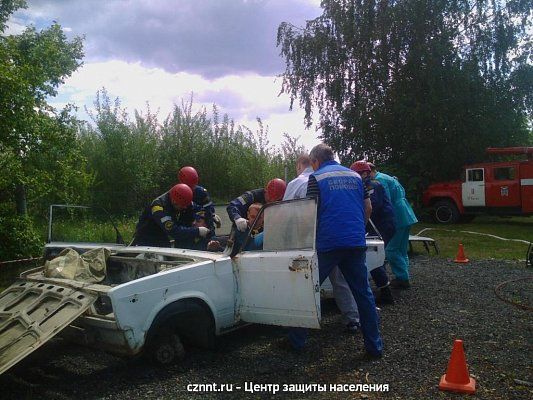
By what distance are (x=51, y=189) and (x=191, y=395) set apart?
19.5 feet

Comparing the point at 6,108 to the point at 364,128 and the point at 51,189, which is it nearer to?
the point at 51,189

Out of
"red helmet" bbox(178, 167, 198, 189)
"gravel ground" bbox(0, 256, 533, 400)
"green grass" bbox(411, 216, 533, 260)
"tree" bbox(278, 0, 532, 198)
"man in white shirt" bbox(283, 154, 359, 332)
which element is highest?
"tree" bbox(278, 0, 532, 198)

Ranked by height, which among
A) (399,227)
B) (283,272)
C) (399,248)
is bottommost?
(399,248)

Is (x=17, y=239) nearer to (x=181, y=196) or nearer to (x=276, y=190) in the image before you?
(x=181, y=196)

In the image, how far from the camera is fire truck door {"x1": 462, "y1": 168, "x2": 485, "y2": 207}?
16953 millimetres

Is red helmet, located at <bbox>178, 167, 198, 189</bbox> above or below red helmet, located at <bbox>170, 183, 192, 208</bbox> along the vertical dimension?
above

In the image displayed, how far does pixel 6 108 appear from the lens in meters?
7.30

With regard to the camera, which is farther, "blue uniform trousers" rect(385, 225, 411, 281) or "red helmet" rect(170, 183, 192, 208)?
"blue uniform trousers" rect(385, 225, 411, 281)

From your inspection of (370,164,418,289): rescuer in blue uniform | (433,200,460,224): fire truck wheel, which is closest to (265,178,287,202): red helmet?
(370,164,418,289): rescuer in blue uniform

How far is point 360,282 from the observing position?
4.43m

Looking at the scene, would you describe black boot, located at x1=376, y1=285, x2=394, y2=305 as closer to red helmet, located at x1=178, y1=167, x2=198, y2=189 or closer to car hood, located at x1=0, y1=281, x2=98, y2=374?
red helmet, located at x1=178, y1=167, x2=198, y2=189

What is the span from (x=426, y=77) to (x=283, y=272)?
605 inches

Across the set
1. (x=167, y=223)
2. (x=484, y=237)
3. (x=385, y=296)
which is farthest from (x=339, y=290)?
(x=484, y=237)

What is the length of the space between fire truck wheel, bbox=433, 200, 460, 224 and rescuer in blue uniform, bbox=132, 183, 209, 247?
1345 centimetres
